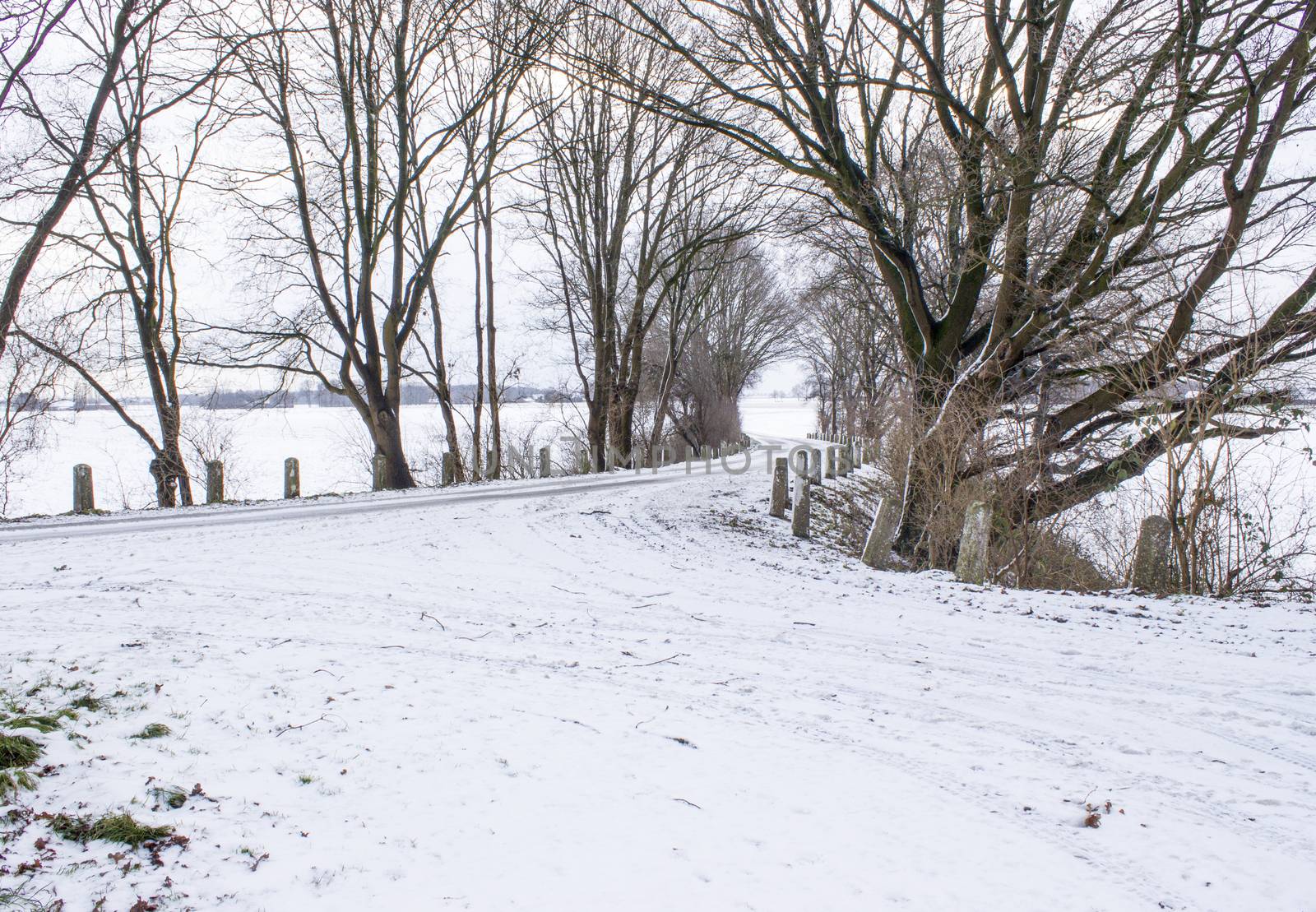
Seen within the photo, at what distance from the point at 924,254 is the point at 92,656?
15.5m

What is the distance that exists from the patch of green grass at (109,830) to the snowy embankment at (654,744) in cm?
4

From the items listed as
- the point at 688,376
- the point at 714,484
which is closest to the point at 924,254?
the point at 714,484

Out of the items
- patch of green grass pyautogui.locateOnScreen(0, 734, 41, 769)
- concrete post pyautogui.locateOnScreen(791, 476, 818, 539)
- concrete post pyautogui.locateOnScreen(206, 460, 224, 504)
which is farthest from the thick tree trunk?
patch of green grass pyautogui.locateOnScreen(0, 734, 41, 769)

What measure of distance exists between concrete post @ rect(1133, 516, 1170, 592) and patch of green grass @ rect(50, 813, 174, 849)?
7904 mm

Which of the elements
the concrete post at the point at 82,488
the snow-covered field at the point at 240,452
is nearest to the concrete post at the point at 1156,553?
the snow-covered field at the point at 240,452

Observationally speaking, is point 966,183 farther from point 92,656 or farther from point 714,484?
point 92,656

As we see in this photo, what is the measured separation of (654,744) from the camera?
11.2 feet

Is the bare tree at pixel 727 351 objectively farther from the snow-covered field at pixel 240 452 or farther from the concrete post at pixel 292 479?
the concrete post at pixel 292 479

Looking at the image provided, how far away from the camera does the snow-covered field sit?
758 inches

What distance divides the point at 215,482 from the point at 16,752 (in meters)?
11.4

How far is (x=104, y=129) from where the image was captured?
42.4ft

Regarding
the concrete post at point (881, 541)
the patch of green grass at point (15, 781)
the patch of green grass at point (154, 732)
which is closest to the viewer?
the patch of green grass at point (15, 781)

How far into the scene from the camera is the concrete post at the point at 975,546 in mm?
7258

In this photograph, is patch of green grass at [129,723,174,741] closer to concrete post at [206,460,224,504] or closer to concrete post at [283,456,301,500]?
concrete post at [206,460,224,504]
